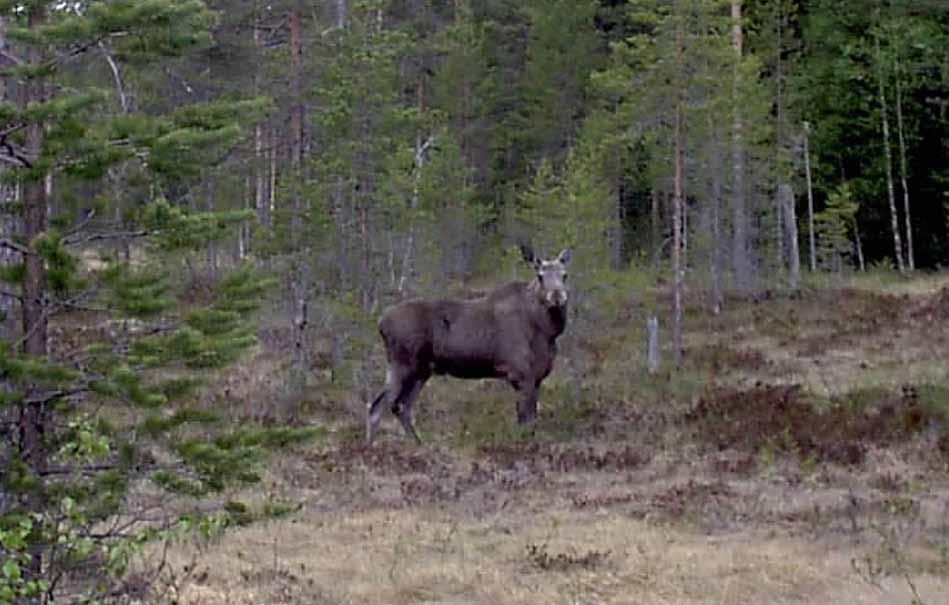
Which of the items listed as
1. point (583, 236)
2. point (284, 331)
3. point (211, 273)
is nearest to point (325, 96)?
point (583, 236)

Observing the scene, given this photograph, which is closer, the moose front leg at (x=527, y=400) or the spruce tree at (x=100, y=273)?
the spruce tree at (x=100, y=273)

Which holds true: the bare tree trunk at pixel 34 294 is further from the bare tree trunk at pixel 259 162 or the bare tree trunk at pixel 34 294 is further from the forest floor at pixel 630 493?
the bare tree trunk at pixel 259 162

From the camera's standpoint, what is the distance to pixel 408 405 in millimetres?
18828

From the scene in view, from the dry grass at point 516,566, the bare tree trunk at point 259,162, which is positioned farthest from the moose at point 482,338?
the dry grass at point 516,566

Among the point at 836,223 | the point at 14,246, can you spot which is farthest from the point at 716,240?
the point at 14,246

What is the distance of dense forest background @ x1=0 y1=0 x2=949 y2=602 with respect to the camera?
8.15 metres

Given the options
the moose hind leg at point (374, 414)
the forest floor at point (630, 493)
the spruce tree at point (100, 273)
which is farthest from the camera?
the moose hind leg at point (374, 414)

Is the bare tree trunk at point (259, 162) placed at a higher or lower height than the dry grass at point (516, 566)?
higher

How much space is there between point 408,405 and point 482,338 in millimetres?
1394

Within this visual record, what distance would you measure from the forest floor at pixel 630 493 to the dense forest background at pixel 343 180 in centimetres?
132

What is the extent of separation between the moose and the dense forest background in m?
1.33

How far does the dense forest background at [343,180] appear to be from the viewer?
8.15 meters

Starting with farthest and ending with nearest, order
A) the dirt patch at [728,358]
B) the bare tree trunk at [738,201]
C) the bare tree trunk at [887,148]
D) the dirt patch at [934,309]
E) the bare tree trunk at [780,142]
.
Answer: the bare tree trunk at [887,148], the bare tree trunk at [780,142], the bare tree trunk at [738,201], the dirt patch at [934,309], the dirt patch at [728,358]

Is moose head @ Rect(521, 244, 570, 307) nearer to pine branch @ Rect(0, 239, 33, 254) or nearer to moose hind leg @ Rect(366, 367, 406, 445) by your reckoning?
moose hind leg @ Rect(366, 367, 406, 445)
